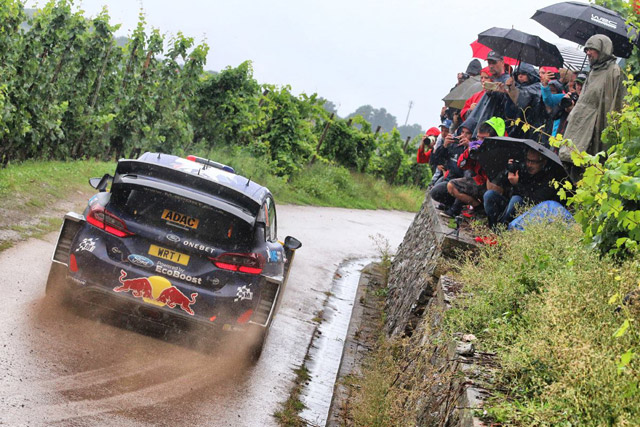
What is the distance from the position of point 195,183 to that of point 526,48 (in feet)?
25.9

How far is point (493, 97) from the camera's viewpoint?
1259 centimetres

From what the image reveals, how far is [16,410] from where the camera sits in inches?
234

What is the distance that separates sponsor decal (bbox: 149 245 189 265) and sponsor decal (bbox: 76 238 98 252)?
1.94 ft

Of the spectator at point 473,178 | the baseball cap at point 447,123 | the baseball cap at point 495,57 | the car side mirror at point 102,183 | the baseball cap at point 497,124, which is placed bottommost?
the car side mirror at point 102,183

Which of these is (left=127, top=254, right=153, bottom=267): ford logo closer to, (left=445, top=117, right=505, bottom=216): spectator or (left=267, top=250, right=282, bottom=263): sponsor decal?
(left=267, top=250, right=282, bottom=263): sponsor decal

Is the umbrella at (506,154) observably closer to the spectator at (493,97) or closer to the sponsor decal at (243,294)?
the spectator at (493,97)

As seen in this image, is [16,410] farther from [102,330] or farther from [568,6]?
[568,6]

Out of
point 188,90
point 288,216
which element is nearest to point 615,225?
point 288,216

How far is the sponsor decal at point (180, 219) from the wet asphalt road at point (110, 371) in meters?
1.34

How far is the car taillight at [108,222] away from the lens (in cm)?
807

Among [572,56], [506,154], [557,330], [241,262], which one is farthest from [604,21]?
[557,330]

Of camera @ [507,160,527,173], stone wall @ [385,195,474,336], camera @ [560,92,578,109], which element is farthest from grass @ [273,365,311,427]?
camera @ [560,92,578,109]

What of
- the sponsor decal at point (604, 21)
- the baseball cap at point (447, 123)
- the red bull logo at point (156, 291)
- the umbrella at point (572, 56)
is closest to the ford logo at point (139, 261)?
the red bull logo at point (156, 291)

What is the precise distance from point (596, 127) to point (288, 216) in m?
11.1
